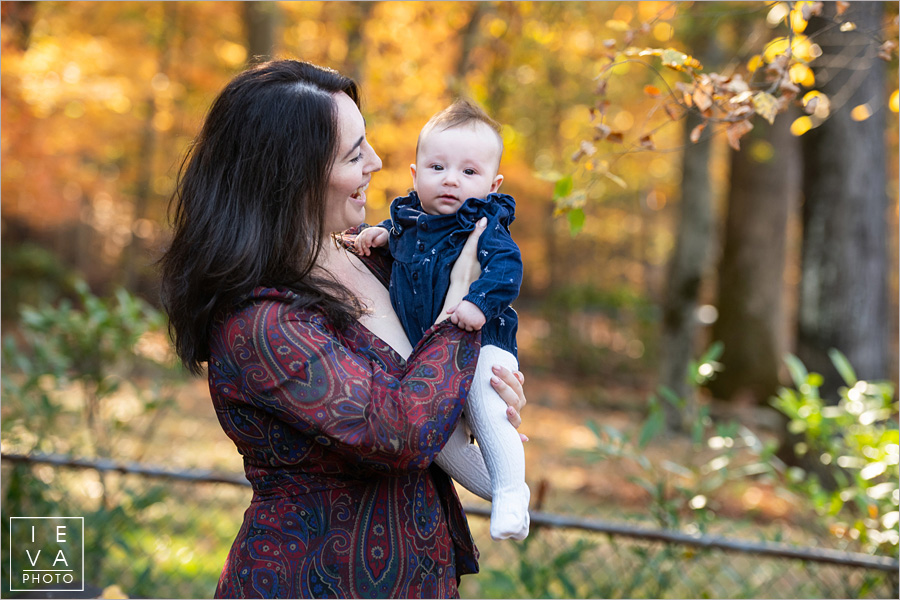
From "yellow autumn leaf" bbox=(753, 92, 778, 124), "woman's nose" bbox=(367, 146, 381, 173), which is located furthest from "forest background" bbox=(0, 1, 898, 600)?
"woman's nose" bbox=(367, 146, 381, 173)

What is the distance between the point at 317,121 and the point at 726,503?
5.87m

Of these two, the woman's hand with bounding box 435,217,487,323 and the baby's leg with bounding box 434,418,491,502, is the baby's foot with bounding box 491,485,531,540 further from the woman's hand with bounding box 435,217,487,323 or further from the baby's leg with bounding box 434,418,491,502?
the woman's hand with bounding box 435,217,487,323

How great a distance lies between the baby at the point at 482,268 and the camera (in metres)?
1.65

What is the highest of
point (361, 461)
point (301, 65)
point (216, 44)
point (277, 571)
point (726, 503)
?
point (216, 44)

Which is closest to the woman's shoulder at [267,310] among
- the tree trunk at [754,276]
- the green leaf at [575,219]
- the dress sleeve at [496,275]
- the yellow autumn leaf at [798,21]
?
the dress sleeve at [496,275]

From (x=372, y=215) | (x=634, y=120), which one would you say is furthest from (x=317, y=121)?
(x=634, y=120)

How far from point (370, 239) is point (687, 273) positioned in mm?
7078

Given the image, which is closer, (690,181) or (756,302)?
(690,181)

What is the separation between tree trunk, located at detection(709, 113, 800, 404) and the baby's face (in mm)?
8945

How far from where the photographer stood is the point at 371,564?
1.59 m

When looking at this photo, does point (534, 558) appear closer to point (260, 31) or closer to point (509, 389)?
point (509, 389)

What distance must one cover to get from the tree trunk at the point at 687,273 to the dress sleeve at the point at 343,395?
735 centimetres

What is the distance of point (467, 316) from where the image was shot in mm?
1571

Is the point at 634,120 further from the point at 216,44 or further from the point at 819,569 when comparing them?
the point at 819,569
